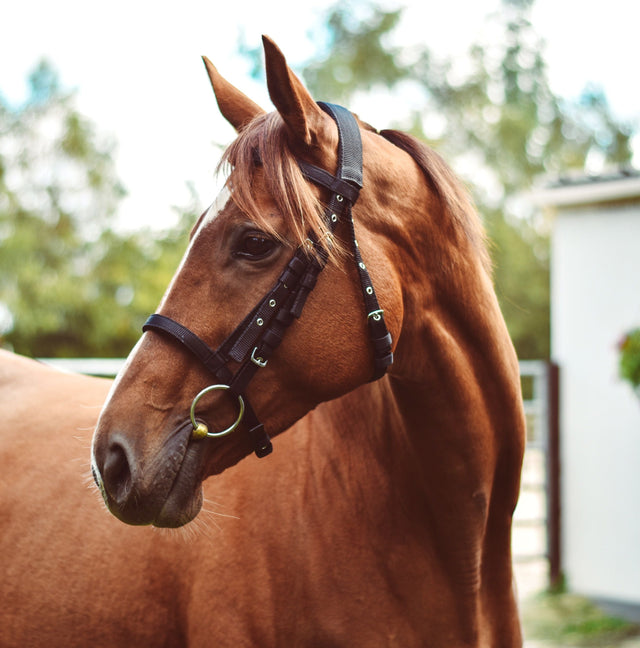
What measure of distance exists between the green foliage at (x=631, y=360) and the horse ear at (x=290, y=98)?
14.1 feet

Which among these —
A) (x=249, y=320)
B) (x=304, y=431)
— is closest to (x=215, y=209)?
(x=249, y=320)

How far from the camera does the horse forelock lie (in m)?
1.60

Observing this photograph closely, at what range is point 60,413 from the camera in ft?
8.25

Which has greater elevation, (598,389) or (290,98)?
(290,98)

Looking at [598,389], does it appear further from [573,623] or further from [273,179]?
[273,179]

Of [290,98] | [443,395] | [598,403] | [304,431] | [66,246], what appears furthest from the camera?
[66,246]

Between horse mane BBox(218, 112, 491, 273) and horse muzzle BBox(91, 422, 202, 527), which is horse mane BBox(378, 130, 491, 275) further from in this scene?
horse muzzle BBox(91, 422, 202, 527)

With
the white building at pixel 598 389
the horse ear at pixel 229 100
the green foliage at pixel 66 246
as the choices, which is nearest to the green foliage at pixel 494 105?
the green foliage at pixel 66 246

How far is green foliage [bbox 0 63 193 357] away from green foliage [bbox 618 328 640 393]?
53.8 ft

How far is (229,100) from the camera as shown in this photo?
6.28 ft

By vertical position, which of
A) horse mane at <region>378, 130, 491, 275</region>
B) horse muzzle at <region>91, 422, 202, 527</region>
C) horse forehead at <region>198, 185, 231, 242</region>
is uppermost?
horse mane at <region>378, 130, 491, 275</region>

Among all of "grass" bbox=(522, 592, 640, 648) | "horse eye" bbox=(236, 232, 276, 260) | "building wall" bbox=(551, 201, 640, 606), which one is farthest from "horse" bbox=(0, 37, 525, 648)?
"building wall" bbox=(551, 201, 640, 606)

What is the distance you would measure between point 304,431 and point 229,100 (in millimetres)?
1021

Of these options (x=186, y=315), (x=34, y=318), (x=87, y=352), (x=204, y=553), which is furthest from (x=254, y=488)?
(x=87, y=352)
